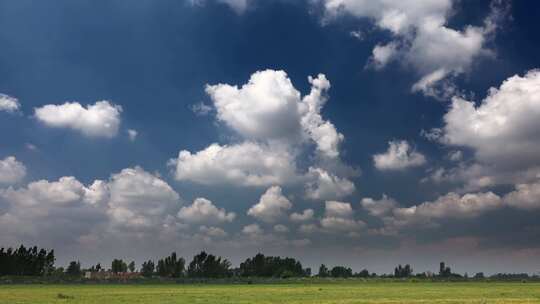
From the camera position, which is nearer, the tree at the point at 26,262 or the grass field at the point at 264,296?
the grass field at the point at 264,296

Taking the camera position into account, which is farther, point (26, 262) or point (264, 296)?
point (26, 262)

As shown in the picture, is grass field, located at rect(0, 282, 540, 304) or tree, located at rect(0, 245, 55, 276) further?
tree, located at rect(0, 245, 55, 276)

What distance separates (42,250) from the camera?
7505 inches

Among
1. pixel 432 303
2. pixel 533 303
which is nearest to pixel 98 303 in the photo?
pixel 432 303

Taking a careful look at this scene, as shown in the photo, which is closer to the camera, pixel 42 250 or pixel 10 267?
pixel 10 267

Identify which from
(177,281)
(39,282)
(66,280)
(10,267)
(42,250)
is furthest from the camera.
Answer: (42,250)

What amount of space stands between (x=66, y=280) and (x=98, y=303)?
10830cm

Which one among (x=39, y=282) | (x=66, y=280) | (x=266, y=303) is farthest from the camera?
(x=66, y=280)

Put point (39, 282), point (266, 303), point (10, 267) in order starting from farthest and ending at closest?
1. point (10, 267)
2. point (39, 282)
3. point (266, 303)

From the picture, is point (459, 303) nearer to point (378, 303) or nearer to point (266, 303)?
point (378, 303)

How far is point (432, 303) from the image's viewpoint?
161 ft

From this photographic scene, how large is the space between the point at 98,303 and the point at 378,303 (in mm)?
26335

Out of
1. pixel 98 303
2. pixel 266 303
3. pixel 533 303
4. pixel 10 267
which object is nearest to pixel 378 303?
pixel 266 303

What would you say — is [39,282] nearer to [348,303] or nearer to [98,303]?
[98,303]
